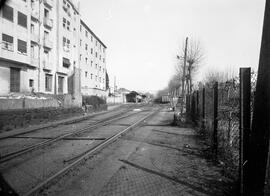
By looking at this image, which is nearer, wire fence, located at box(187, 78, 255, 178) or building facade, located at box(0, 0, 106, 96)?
wire fence, located at box(187, 78, 255, 178)

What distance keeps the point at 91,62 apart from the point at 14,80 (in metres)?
30.0

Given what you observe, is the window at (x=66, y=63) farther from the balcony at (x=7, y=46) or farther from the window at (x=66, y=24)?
the balcony at (x=7, y=46)

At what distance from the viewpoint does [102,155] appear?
6.83m

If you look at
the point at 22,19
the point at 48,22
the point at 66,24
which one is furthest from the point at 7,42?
the point at 66,24

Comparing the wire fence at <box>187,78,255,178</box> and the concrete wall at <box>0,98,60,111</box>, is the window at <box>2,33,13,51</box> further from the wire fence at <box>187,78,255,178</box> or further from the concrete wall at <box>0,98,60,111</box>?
the wire fence at <box>187,78,255,178</box>

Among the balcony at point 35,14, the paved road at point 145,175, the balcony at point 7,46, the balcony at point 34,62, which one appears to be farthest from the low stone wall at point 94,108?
the paved road at point 145,175

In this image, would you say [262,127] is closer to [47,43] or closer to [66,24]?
[47,43]

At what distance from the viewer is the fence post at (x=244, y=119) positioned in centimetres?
370

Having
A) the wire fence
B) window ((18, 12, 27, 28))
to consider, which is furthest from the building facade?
the wire fence

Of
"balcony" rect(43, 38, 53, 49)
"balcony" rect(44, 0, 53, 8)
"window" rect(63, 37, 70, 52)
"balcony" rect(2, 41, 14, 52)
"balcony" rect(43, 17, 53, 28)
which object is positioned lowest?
"balcony" rect(2, 41, 14, 52)

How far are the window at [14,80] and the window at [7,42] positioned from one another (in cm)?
278

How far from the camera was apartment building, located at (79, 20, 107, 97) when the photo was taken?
1939 inches

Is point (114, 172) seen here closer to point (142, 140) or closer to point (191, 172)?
point (191, 172)

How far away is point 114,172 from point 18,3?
2704 centimetres
